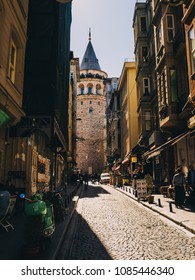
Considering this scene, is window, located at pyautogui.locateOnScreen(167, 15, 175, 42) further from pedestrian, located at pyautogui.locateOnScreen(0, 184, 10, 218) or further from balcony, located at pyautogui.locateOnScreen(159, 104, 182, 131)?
pedestrian, located at pyautogui.locateOnScreen(0, 184, 10, 218)

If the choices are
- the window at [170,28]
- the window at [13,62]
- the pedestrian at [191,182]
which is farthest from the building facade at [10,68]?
the window at [170,28]

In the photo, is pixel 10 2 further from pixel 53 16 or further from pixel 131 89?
pixel 131 89

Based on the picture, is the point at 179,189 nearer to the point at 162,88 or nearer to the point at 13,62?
the point at 162,88

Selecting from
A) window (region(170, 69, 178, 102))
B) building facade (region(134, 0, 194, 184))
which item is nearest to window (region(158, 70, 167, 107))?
building facade (region(134, 0, 194, 184))

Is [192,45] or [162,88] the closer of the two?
[192,45]

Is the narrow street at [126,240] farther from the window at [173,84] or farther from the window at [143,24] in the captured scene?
the window at [143,24]

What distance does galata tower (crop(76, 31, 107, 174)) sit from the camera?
7556 cm

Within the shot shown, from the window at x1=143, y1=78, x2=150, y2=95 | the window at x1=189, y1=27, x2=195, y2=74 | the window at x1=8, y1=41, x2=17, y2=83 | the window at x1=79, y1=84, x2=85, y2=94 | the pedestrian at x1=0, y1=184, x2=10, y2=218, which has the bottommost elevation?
the pedestrian at x1=0, y1=184, x2=10, y2=218

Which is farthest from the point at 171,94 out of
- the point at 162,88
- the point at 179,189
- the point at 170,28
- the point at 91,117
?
the point at 91,117

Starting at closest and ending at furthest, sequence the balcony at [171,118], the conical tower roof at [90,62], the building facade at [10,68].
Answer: the building facade at [10,68] < the balcony at [171,118] < the conical tower roof at [90,62]

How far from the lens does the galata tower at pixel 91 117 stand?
7556cm

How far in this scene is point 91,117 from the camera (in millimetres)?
77562

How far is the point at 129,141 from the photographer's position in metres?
34.7
